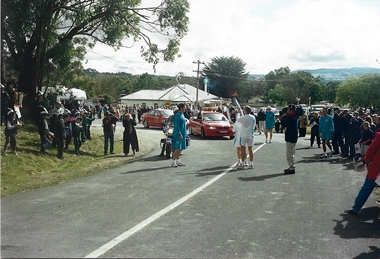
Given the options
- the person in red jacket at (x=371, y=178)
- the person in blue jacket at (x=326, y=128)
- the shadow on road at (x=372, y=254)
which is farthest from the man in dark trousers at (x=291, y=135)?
the shadow on road at (x=372, y=254)

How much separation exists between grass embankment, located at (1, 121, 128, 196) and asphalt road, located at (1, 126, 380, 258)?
93 centimetres

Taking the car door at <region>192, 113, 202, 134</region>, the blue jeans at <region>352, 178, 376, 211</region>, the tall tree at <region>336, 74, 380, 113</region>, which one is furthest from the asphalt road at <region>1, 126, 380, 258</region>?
the tall tree at <region>336, 74, 380, 113</region>

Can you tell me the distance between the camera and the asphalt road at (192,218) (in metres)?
5.41

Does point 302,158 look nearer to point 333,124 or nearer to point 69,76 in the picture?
point 333,124

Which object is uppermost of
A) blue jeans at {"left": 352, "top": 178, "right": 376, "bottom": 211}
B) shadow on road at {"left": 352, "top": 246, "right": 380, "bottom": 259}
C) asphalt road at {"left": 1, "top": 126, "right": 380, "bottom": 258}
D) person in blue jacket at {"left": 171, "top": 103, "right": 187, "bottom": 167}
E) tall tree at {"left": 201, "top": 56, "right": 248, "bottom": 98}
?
tall tree at {"left": 201, "top": 56, "right": 248, "bottom": 98}

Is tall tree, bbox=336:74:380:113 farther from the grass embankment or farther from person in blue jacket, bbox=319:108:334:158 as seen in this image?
the grass embankment

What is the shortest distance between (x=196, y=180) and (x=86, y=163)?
5.35m

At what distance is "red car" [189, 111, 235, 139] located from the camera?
24234 mm

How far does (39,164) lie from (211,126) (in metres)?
12.6

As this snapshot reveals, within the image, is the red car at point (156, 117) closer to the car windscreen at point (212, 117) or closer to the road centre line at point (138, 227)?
the car windscreen at point (212, 117)

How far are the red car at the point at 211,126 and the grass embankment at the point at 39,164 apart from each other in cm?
742

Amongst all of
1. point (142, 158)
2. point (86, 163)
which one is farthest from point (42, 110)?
point (142, 158)

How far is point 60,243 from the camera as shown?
5398 mm

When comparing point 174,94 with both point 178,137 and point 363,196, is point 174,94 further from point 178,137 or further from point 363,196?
point 363,196
